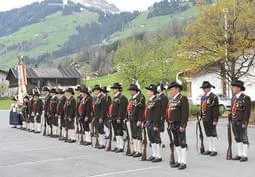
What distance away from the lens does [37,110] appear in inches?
746

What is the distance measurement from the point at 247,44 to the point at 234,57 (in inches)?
43.3

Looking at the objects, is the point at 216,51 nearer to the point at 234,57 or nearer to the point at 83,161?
the point at 234,57

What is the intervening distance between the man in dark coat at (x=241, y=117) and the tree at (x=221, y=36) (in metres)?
10.7

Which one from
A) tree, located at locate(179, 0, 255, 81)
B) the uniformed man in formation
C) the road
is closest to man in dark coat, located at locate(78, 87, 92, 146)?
the uniformed man in formation

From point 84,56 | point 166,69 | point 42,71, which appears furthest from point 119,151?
point 84,56

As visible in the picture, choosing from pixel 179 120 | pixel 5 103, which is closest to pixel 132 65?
pixel 5 103

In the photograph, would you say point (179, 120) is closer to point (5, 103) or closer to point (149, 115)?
point (149, 115)

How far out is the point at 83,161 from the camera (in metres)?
10.9

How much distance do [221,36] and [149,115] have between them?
1213cm

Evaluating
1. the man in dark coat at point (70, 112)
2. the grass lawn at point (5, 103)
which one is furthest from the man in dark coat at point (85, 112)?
the grass lawn at point (5, 103)

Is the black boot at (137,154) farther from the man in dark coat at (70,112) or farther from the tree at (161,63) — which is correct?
the tree at (161,63)

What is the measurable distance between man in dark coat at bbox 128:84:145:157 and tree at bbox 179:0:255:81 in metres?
10.4

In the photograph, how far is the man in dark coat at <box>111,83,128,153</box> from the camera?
12023 millimetres

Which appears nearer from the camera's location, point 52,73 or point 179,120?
point 179,120
